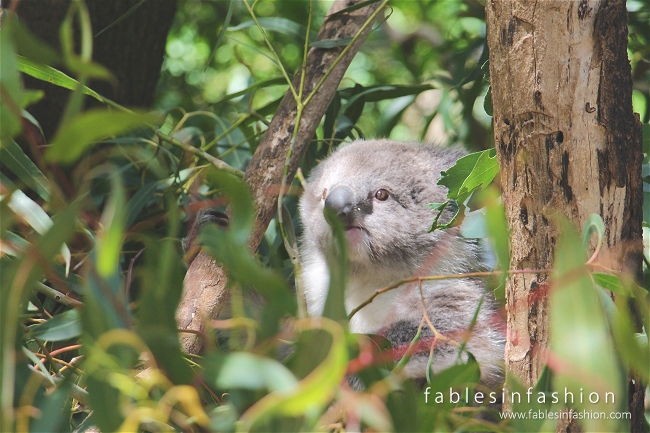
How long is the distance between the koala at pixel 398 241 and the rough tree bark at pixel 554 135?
70 cm

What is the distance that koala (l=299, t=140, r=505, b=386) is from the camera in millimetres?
1914

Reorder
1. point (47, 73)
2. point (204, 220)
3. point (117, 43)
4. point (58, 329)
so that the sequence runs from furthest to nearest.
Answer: point (117, 43), point (204, 220), point (47, 73), point (58, 329)

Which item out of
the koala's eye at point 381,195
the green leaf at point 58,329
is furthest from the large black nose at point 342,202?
the green leaf at point 58,329

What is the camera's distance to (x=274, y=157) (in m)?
1.78

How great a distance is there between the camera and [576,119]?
44.3 inches

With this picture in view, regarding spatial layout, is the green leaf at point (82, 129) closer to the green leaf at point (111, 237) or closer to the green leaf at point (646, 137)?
the green leaf at point (111, 237)

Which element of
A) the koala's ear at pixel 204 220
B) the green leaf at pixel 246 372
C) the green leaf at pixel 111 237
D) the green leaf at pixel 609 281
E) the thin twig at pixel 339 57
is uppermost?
the thin twig at pixel 339 57

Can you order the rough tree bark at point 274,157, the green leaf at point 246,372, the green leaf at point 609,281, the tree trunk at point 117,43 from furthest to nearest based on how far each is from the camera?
the tree trunk at point 117,43 → the rough tree bark at point 274,157 → the green leaf at point 609,281 → the green leaf at point 246,372

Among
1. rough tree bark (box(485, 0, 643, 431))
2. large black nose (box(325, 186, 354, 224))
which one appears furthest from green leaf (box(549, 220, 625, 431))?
large black nose (box(325, 186, 354, 224))

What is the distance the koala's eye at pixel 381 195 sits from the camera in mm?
2078

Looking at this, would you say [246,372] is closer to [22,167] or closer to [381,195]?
[22,167]

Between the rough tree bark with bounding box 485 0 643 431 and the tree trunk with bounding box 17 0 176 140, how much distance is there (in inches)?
63.9

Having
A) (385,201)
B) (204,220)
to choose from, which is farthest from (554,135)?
(204,220)

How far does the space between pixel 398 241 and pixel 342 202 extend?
226 mm
